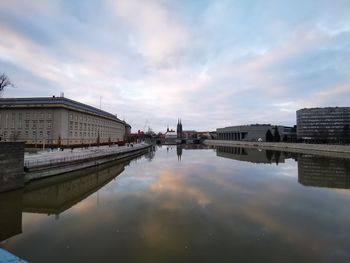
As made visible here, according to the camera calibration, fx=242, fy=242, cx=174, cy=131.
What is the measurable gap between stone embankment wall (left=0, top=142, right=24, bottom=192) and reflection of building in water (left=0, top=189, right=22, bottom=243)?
2.68ft

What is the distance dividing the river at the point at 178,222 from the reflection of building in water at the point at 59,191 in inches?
3.2

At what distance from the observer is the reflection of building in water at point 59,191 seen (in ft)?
63.7

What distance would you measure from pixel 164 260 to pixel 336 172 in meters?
34.6

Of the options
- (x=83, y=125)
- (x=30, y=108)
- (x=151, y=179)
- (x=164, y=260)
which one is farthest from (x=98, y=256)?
(x=83, y=125)

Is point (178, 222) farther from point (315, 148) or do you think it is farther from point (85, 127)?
point (315, 148)

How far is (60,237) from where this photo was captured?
12.9 m

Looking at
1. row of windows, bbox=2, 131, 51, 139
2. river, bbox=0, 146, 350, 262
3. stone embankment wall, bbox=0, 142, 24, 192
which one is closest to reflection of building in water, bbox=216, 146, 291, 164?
river, bbox=0, 146, 350, 262

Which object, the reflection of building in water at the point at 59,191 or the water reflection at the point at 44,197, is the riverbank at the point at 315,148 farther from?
the water reflection at the point at 44,197

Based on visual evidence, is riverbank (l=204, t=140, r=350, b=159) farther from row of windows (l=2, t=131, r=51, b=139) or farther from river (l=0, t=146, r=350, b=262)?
row of windows (l=2, t=131, r=51, b=139)

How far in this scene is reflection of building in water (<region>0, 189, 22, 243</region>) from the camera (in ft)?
45.7

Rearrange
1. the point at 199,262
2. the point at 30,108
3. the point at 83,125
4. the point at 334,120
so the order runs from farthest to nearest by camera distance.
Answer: the point at 334,120 < the point at 83,125 < the point at 30,108 < the point at 199,262

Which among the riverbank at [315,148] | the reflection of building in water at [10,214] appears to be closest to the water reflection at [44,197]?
the reflection of building in water at [10,214]

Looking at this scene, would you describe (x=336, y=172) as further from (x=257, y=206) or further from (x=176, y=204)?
(x=176, y=204)

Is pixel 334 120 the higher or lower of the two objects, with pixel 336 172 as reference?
higher
